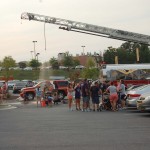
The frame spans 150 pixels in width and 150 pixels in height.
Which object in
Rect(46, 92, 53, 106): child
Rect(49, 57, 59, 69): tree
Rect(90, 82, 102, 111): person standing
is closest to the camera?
Rect(90, 82, 102, 111): person standing

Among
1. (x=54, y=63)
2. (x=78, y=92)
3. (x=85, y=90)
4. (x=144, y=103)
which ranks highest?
(x=54, y=63)

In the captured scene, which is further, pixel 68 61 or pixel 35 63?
pixel 35 63

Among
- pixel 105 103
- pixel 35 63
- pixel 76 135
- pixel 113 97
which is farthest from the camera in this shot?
pixel 35 63

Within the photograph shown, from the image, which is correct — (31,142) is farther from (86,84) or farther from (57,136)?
(86,84)

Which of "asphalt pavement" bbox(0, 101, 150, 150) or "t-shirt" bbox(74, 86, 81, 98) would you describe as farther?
"t-shirt" bbox(74, 86, 81, 98)

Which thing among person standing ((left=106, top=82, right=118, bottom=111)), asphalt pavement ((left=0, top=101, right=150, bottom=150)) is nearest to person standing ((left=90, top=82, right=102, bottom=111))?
person standing ((left=106, top=82, right=118, bottom=111))

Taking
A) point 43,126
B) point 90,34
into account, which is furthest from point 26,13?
point 43,126

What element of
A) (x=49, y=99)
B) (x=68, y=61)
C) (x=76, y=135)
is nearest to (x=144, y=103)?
(x=76, y=135)

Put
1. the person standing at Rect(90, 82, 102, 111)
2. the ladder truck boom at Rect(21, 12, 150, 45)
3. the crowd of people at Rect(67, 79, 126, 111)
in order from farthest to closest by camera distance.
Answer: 1. the ladder truck boom at Rect(21, 12, 150, 45)
2. the person standing at Rect(90, 82, 102, 111)
3. the crowd of people at Rect(67, 79, 126, 111)

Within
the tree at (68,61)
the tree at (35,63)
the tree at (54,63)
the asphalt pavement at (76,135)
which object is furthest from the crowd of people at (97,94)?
the tree at (54,63)

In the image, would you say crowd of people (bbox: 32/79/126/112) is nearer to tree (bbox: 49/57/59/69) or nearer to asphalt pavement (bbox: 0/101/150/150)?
asphalt pavement (bbox: 0/101/150/150)

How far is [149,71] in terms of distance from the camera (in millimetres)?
41344

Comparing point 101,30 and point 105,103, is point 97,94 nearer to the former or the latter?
point 105,103

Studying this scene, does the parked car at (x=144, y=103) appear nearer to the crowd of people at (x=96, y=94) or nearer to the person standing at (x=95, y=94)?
the crowd of people at (x=96, y=94)
